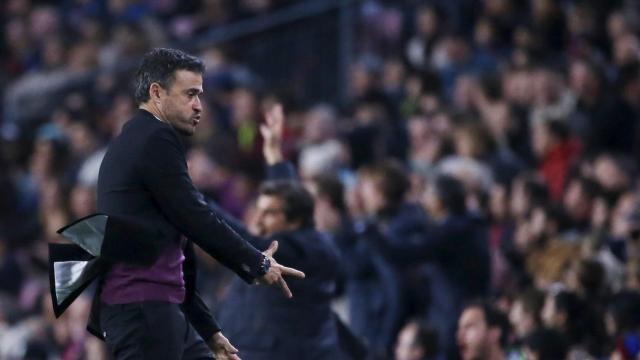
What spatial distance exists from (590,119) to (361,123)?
2.00 metres

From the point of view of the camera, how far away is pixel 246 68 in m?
14.2

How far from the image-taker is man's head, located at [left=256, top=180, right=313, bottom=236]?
23.7 feet

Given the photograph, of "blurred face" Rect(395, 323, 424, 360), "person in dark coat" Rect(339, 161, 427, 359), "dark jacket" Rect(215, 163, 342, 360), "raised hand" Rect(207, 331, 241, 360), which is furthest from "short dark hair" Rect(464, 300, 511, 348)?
"raised hand" Rect(207, 331, 241, 360)

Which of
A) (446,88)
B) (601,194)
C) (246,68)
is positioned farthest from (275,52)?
(601,194)

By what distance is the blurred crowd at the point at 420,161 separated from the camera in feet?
28.9

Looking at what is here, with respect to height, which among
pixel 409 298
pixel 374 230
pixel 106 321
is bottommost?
pixel 409 298

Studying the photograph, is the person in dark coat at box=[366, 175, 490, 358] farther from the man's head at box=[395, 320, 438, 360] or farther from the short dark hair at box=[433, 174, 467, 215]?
the man's head at box=[395, 320, 438, 360]

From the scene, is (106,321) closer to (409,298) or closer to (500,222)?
(409,298)

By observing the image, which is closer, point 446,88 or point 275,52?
point 446,88

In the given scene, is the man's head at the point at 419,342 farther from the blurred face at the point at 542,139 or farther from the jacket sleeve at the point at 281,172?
the blurred face at the point at 542,139

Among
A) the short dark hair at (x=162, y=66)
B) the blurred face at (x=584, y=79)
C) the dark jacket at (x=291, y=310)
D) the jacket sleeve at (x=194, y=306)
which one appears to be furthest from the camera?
the blurred face at (x=584, y=79)

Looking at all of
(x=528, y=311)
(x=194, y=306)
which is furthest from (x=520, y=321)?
(x=194, y=306)

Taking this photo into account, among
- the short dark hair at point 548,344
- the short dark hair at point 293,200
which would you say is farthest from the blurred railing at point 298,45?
the short dark hair at point 293,200

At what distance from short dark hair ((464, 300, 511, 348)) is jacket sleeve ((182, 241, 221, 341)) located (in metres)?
2.49
